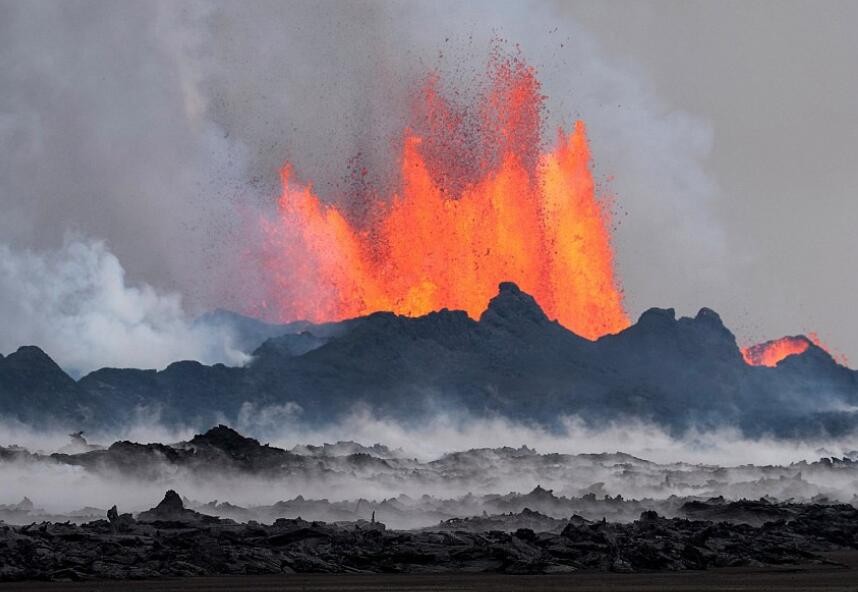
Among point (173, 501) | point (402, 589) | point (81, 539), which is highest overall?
point (173, 501)

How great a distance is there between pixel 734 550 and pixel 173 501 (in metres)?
62.1

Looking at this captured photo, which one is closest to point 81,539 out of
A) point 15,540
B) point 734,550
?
point 15,540

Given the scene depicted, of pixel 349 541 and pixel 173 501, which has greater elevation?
pixel 173 501

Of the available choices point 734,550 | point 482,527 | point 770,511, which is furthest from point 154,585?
point 770,511

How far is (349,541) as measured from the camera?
113250 millimetres

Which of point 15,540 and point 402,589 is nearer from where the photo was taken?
point 402,589

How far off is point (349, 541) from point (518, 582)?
26.4 metres

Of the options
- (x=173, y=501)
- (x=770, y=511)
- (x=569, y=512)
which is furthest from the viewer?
(x=569, y=512)

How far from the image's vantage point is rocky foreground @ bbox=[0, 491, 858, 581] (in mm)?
98625

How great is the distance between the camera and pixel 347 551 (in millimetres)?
107625

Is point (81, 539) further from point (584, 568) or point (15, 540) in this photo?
point (584, 568)

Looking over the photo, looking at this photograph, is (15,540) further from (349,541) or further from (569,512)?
(569,512)

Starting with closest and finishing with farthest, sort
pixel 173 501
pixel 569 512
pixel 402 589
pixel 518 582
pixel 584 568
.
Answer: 1. pixel 402 589
2. pixel 518 582
3. pixel 584 568
4. pixel 173 501
5. pixel 569 512

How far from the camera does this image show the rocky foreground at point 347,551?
9862cm
